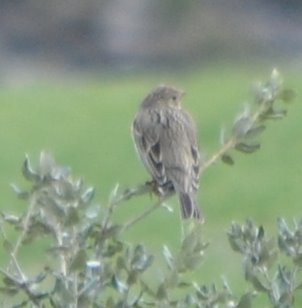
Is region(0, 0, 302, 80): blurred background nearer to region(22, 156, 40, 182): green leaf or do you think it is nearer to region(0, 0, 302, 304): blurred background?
region(0, 0, 302, 304): blurred background

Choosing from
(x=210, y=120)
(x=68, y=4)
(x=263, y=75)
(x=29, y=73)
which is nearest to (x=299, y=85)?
(x=210, y=120)

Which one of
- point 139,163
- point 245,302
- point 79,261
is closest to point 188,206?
point 245,302

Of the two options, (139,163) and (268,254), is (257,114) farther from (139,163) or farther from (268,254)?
(139,163)

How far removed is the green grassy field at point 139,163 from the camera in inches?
547

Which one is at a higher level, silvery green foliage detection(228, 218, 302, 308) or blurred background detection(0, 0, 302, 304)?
blurred background detection(0, 0, 302, 304)

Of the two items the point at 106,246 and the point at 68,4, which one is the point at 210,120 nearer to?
the point at 106,246

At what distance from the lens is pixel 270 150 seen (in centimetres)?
1652

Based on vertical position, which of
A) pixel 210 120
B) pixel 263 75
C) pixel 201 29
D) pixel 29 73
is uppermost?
pixel 201 29

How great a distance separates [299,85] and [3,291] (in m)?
15.0

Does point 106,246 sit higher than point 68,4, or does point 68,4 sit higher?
point 68,4

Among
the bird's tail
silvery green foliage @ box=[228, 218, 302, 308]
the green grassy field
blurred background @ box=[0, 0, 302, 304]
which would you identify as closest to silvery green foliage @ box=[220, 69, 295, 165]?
blurred background @ box=[0, 0, 302, 304]

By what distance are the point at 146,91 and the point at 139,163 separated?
3.70m

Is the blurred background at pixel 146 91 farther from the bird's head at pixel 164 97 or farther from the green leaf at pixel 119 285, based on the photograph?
the bird's head at pixel 164 97

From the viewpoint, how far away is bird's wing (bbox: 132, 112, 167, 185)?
22.3 ft
